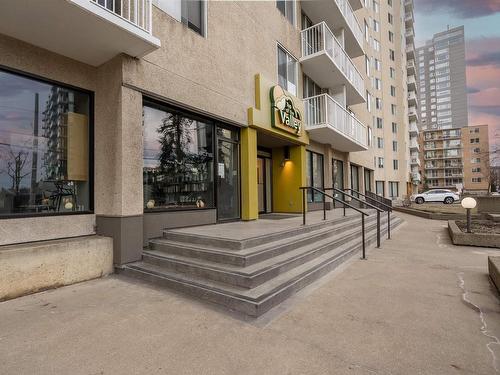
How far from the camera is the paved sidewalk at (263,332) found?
2404 mm

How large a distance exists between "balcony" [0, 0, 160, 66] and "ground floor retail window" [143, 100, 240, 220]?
1242 millimetres

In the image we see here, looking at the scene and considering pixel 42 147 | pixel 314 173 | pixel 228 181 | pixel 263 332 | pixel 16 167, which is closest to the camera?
pixel 263 332

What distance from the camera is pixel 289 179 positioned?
448 inches

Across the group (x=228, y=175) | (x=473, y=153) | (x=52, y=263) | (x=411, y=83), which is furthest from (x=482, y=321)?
(x=473, y=153)

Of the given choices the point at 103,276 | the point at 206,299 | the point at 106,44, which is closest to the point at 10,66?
the point at 106,44

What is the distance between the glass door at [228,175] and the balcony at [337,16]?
27.2ft

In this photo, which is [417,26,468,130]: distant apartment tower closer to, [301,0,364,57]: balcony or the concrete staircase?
[301,0,364,57]: balcony

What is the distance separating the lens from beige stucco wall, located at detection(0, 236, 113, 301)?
3.87 meters

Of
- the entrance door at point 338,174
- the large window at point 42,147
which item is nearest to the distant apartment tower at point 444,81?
the entrance door at point 338,174

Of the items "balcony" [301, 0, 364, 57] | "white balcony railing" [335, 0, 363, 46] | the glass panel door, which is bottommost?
the glass panel door

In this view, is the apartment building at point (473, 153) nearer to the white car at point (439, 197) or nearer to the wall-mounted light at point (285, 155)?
the white car at point (439, 197)

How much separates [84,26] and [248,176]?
5223 millimetres

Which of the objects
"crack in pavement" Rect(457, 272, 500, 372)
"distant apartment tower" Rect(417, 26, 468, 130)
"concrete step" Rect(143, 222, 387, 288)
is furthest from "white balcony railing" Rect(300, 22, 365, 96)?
"distant apartment tower" Rect(417, 26, 468, 130)

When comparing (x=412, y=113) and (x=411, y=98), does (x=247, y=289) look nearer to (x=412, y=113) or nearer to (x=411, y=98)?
(x=412, y=113)
